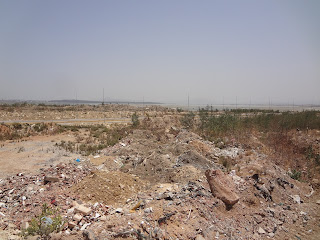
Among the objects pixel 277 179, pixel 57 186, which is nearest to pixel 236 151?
pixel 277 179

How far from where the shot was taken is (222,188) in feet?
18.7

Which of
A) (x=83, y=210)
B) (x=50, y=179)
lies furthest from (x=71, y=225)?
(x=50, y=179)

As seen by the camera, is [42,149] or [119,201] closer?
[119,201]

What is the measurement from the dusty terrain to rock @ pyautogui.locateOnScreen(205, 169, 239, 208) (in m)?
0.16

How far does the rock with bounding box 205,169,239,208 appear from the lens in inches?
216

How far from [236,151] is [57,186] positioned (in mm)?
8122

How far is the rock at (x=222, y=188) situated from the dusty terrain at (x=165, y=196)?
163mm

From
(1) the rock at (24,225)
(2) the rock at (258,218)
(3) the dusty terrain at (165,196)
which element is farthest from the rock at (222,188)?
(1) the rock at (24,225)

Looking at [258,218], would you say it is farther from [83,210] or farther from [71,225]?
[71,225]

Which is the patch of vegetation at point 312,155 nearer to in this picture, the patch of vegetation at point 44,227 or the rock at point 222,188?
the rock at point 222,188

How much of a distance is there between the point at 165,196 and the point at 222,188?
5.34ft

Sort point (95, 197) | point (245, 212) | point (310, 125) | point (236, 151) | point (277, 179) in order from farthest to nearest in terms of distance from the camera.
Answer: point (310, 125) < point (236, 151) < point (277, 179) < point (95, 197) < point (245, 212)

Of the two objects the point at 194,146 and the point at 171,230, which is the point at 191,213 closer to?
the point at 171,230

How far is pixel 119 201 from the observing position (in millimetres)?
5922
